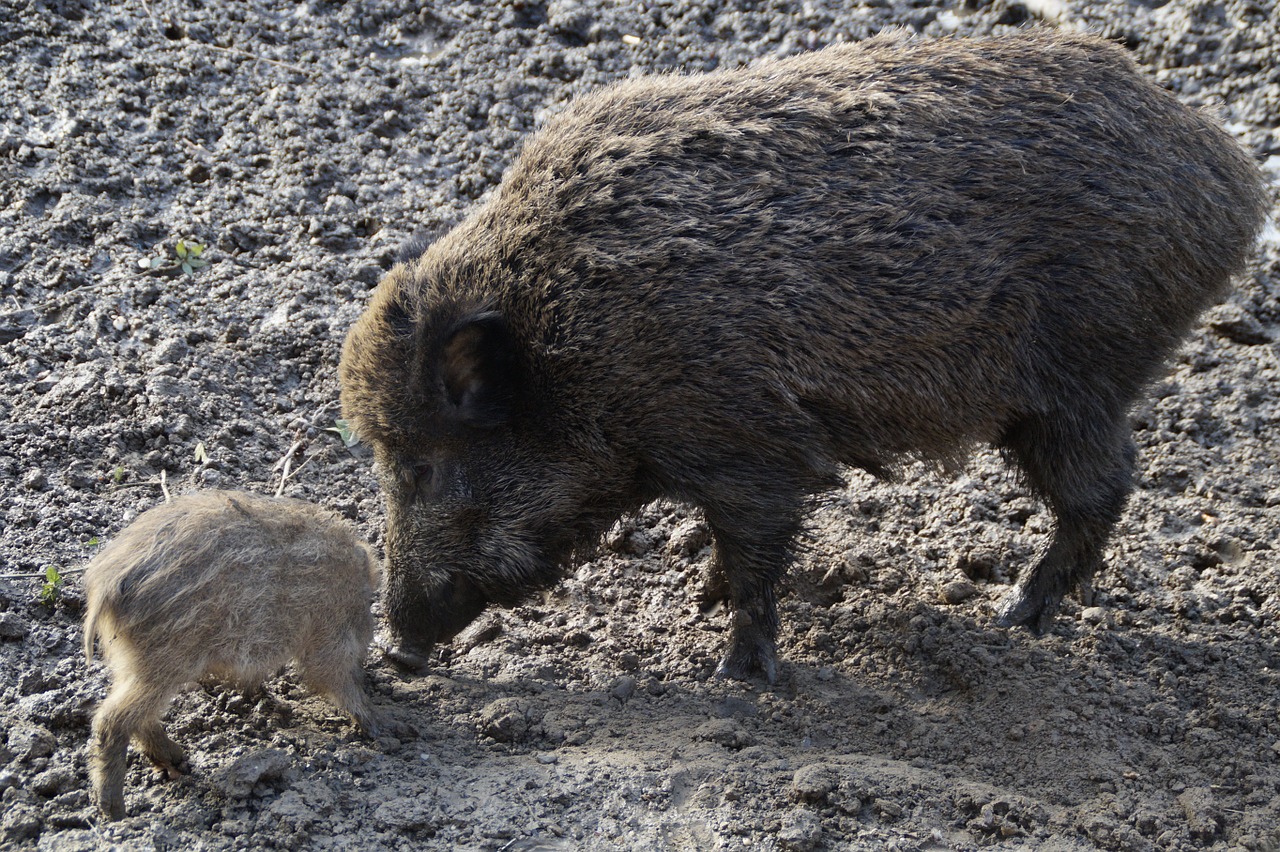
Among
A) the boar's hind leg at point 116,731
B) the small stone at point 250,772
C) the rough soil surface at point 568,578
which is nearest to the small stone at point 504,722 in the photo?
the rough soil surface at point 568,578

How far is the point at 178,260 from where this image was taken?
5824 mm

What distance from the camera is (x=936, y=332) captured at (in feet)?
13.6

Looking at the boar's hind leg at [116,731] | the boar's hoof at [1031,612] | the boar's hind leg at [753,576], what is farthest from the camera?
the boar's hoof at [1031,612]

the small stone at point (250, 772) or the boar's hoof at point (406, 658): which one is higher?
the small stone at point (250, 772)

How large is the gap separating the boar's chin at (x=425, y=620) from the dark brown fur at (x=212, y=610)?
37 centimetres

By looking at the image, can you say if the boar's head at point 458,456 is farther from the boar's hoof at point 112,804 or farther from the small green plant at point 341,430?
the boar's hoof at point 112,804

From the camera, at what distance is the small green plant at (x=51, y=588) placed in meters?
4.05

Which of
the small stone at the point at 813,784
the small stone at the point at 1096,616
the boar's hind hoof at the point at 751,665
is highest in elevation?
the small stone at the point at 813,784

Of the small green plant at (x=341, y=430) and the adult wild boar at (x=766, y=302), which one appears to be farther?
the small green plant at (x=341, y=430)

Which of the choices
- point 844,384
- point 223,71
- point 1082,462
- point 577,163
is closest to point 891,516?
point 1082,462

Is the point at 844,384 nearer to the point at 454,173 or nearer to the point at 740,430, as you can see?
the point at 740,430

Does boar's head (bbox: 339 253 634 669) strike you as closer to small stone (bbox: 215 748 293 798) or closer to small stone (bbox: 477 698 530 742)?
small stone (bbox: 477 698 530 742)

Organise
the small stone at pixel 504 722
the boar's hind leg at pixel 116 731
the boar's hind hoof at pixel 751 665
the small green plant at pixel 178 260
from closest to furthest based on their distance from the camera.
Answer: the boar's hind leg at pixel 116 731
the small stone at pixel 504 722
the boar's hind hoof at pixel 751 665
the small green plant at pixel 178 260

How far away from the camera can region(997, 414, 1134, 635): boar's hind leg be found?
14.8 feet
